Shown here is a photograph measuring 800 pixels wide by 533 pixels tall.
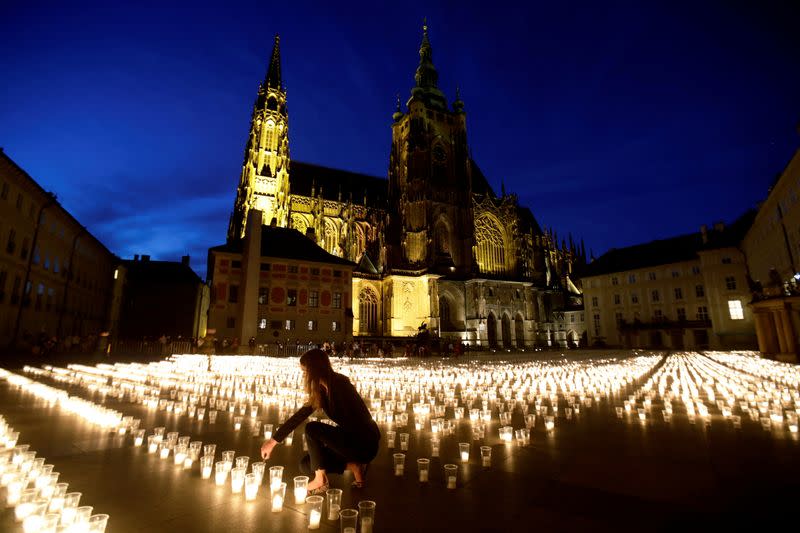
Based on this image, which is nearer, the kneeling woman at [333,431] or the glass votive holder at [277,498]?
the glass votive holder at [277,498]

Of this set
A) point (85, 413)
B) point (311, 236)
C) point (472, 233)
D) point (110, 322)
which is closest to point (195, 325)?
point (110, 322)

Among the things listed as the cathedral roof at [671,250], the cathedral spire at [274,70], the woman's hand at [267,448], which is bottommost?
the woman's hand at [267,448]

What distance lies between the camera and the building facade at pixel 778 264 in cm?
1717

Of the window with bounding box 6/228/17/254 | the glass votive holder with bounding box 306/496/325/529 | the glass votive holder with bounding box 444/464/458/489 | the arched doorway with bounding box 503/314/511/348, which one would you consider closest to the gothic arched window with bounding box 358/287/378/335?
the arched doorway with bounding box 503/314/511/348

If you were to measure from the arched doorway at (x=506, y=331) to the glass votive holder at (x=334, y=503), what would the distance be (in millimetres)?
49734

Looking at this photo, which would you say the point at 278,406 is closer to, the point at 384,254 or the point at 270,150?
the point at 384,254

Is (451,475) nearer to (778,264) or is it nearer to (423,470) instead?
(423,470)

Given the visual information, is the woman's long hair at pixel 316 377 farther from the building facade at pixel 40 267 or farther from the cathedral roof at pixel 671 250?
the cathedral roof at pixel 671 250

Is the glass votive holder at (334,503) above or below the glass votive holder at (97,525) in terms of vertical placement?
below

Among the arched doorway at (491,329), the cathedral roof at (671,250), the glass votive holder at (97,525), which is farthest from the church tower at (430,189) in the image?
the glass votive holder at (97,525)

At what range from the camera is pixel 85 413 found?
6883 millimetres

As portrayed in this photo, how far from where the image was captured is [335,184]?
56.8 metres

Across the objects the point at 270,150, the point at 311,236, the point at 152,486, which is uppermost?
the point at 270,150

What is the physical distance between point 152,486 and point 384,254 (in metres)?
45.7
